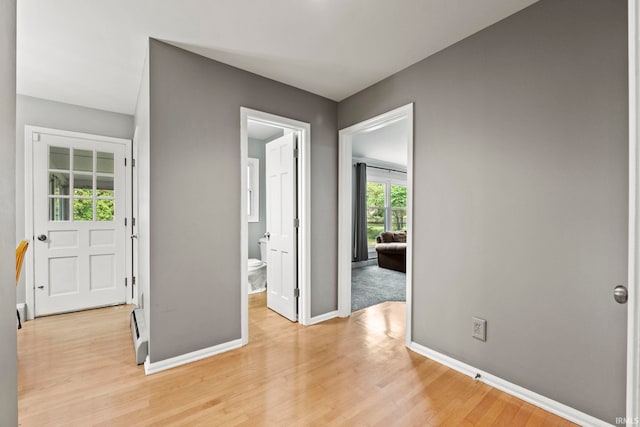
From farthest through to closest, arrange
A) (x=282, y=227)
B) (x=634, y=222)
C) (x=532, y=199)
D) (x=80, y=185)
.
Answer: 1. (x=80, y=185)
2. (x=282, y=227)
3. (x=532, y=199)
4. (x=634, y=222)

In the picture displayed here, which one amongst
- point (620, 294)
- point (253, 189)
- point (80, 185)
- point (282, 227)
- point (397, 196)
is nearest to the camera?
point (620, 294)

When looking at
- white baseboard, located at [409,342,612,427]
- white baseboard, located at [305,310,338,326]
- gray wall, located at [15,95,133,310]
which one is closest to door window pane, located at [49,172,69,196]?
gray wall, located at [15,95,133,310]

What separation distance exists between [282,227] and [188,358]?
151 cm

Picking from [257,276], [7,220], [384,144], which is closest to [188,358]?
[7,220]

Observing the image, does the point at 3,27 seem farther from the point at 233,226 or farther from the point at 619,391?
the point at 619,391

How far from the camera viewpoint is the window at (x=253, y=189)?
15.4 feet

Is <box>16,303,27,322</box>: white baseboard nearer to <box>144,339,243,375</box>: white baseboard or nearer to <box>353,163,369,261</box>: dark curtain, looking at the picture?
<box>144,339,243,375</box>: white baseboard

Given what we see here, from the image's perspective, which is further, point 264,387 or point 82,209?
point 82,209

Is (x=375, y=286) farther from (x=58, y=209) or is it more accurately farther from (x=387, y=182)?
(x=58, y=209)

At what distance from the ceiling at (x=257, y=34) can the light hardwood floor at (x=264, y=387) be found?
2.40 m

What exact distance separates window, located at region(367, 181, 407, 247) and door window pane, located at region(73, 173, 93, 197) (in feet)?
17.5

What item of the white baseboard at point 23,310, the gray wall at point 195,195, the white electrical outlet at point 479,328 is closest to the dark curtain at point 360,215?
the gray wall at point 195,195

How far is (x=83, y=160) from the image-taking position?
3.33 m

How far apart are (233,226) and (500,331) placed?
2.12 m
